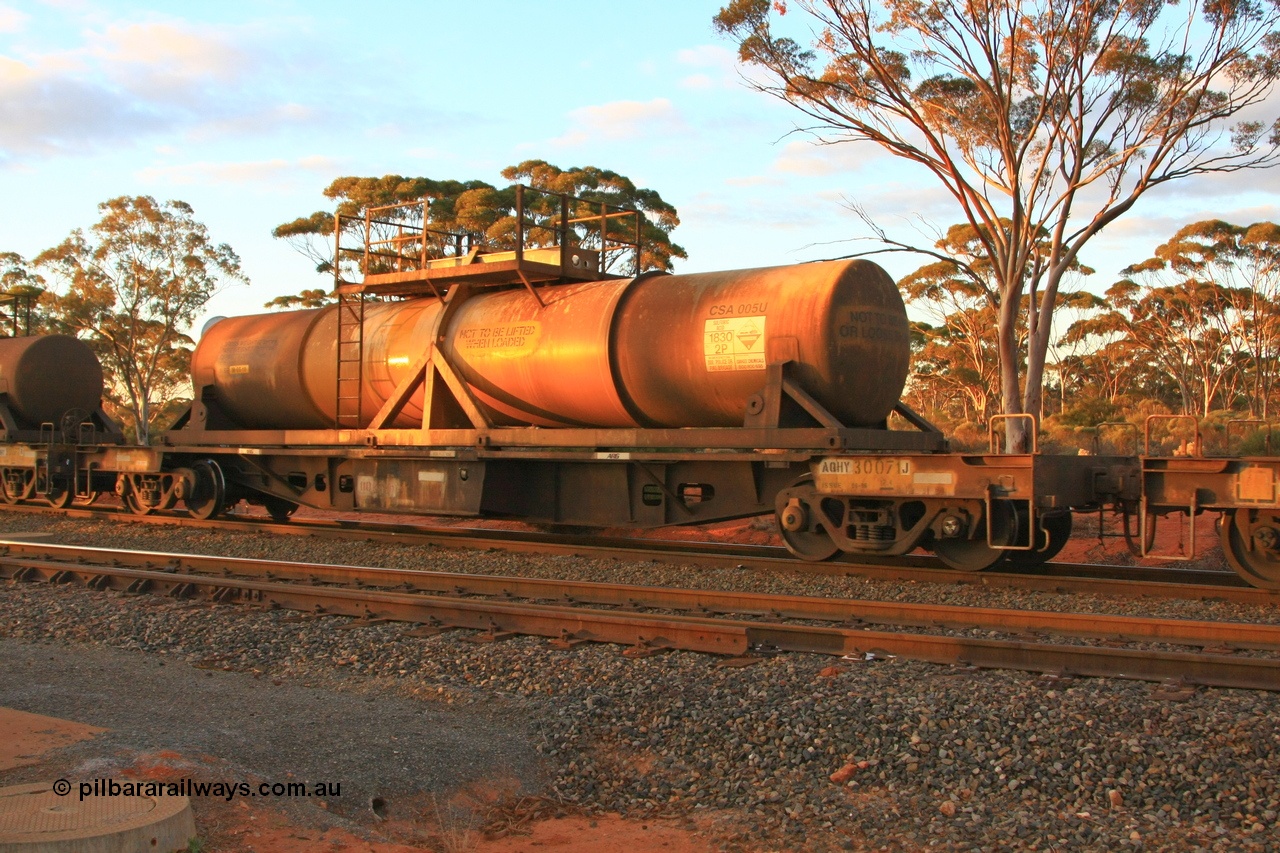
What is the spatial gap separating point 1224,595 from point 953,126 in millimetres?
16720

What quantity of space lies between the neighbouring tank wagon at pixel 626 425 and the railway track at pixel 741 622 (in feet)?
6.96

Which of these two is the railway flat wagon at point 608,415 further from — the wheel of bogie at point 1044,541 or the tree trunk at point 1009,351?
the tree trunk at point 1009,351

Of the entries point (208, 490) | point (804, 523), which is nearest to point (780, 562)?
point (804, 523)

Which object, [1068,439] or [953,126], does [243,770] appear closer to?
[953,126]

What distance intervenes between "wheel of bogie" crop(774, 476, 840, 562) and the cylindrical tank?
14767 mm

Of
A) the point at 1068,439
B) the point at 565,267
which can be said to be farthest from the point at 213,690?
the point at 1068,439

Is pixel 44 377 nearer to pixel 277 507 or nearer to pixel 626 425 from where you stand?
pixel 277 507

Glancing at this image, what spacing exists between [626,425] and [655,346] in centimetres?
122

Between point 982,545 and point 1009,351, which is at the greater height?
point 1009,351

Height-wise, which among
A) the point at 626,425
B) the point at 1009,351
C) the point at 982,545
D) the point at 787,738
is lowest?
the point at 787,738

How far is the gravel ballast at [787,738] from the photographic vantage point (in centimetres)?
472

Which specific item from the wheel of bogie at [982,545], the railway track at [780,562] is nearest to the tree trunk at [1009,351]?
the railway track at [780,562]

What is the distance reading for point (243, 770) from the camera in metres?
5.11

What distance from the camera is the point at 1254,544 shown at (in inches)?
376
